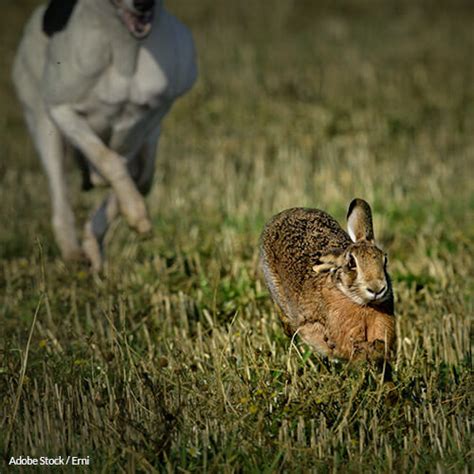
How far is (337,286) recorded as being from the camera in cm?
410

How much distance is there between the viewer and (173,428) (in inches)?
159

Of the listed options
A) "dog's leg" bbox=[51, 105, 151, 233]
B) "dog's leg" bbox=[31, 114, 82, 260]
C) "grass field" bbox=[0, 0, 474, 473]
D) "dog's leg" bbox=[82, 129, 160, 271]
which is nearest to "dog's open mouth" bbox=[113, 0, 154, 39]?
"dog's leg" bbox=[51, 105, 151, 233]

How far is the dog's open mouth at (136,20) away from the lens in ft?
21.8

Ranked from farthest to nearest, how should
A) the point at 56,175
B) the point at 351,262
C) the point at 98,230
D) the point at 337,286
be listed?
1. the point at 56,175
2. the point at 98,230
3. the point at 337,286
4. the point at 351,262

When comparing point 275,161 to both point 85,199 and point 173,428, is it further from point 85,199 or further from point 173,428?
point 173,428

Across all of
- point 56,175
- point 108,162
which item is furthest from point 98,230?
point 108,162

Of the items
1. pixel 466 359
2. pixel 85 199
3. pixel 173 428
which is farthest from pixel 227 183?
pixel 173 428

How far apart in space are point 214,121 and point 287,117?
85cm

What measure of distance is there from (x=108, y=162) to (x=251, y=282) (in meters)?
1.33

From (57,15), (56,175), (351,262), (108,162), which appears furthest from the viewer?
(56,175)

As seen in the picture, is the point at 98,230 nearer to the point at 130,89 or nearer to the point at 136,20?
the point at 130,89

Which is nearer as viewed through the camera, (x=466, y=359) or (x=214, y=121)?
(x=466, y=359)

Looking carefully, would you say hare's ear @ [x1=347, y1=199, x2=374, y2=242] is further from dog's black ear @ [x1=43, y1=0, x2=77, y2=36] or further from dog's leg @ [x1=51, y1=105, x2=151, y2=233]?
dog's black ear @ [x1=43, y1=0, x2=77, y2=36]

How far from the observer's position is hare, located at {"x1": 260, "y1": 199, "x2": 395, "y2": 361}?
155 inches
